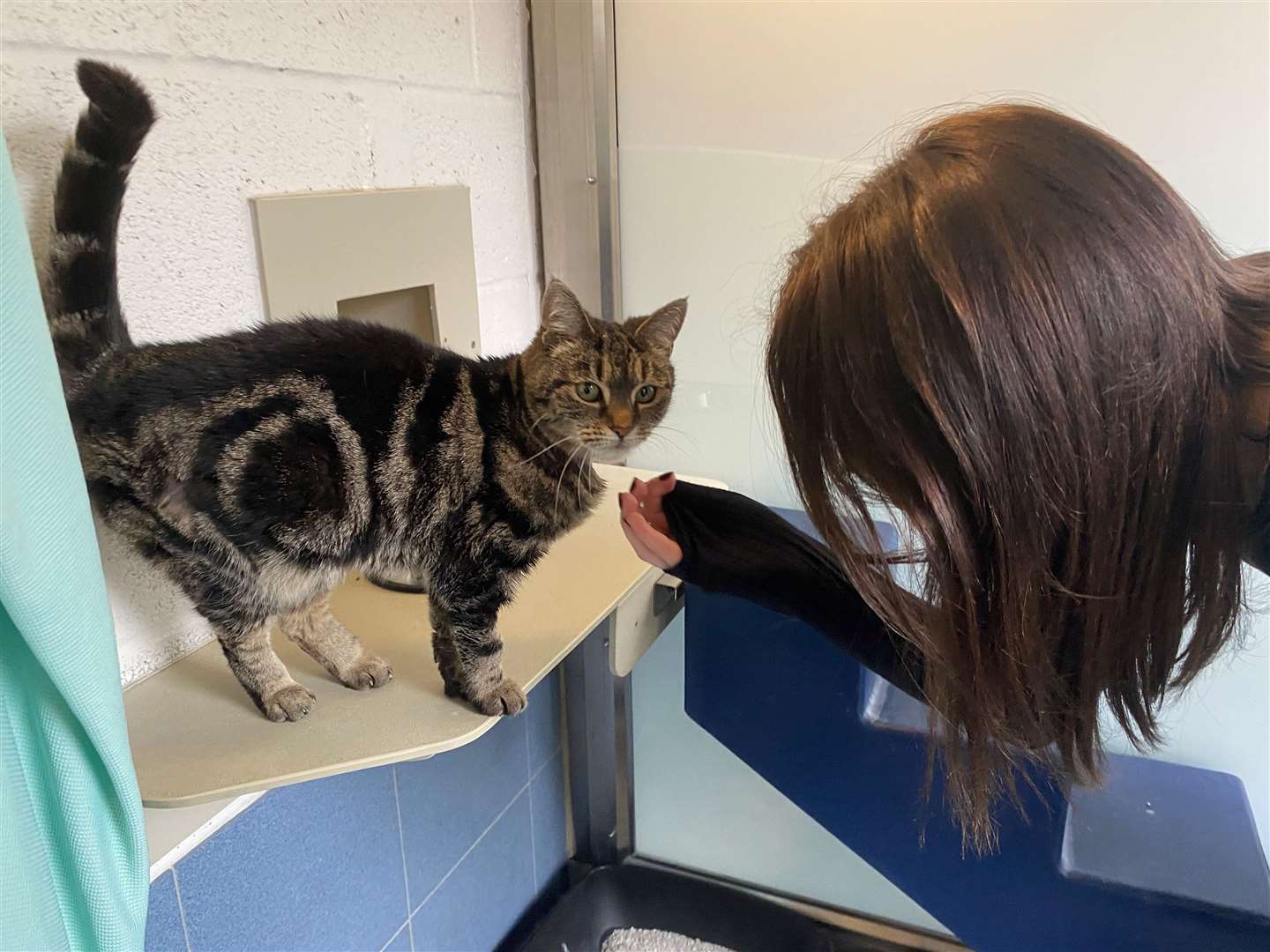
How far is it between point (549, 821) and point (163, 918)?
0.79 m

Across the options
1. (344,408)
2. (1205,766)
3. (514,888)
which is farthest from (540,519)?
(1205,766)

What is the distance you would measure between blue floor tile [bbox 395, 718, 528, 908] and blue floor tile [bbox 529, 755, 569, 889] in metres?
0.10

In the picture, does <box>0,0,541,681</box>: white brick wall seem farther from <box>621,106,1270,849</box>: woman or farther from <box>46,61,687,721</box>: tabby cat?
<box>621,106,1270,849</box>: woman

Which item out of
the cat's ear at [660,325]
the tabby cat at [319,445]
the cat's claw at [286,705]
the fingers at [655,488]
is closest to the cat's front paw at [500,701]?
the tabby cat at [319,445]

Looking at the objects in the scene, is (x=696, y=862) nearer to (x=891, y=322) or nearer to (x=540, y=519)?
(x=540, y=519)

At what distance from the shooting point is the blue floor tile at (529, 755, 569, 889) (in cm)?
142

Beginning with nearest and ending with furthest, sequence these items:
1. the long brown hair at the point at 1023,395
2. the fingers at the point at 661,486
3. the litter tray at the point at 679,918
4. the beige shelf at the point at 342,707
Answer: the long brown hair at the point at 1023,395 → the beige shelf at the point at 342,707 → the fingers at the point at 661,486 → the litter tray at the point at 679,918

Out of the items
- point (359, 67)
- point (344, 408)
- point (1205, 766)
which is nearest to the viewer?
point (344, 408)

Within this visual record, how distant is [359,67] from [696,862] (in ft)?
4.69

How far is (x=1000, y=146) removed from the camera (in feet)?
1.78

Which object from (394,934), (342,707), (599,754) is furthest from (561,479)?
(599,754)

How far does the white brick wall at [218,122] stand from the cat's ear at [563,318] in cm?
28

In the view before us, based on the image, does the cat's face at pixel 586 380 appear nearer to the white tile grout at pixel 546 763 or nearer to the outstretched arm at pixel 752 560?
the outstretched arm at pixel 752 560

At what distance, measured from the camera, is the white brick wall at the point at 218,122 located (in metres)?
0.60
